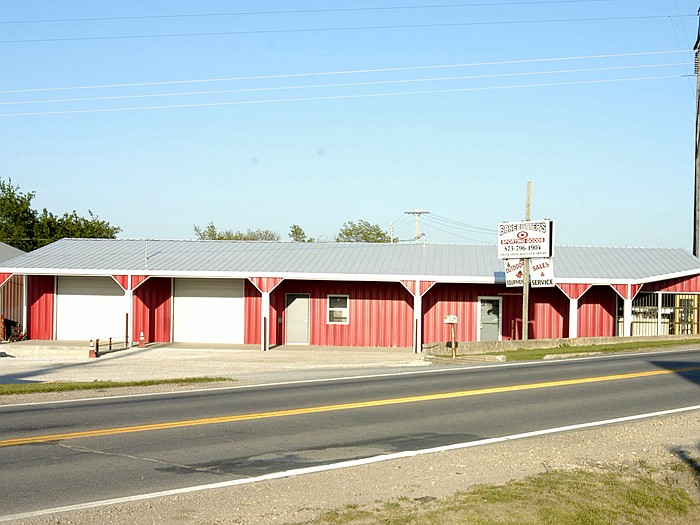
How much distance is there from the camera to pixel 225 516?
783 centimetres

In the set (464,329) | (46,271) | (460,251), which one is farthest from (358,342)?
(46,271)

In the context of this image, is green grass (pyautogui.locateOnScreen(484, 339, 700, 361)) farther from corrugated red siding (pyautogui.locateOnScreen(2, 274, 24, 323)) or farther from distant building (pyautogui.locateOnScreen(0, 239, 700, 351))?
corrugated red siding (pyautogui.locateOnScreen(2, 274, 24, 323))

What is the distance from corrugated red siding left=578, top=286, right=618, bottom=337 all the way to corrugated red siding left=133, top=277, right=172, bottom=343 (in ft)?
54.8

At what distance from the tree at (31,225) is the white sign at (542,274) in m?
39.0

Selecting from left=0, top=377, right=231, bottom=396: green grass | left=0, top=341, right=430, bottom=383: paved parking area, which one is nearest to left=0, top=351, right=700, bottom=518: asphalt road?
left=0, top=377, right=231, bottom=396: green grass

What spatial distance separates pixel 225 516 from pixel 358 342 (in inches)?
1041

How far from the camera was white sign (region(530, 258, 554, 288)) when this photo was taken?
30.7 m

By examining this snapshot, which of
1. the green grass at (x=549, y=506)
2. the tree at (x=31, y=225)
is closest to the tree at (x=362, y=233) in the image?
the tree at (x=31, y=225)

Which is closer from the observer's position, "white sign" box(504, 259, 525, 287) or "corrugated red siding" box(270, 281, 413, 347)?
"white sign" box(504, 259, 525, 287)

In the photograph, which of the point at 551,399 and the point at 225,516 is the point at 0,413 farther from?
the point at 551,399

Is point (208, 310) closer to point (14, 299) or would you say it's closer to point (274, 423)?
point (14, 299)

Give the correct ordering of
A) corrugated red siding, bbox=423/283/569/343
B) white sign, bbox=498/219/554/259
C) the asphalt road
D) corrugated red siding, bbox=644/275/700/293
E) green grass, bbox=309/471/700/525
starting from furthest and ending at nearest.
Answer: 1. corrugated red siding, bbox=644/275/700/293
2. corrugated red siding, bbox=423/283/569/343
3. white sign, bbox=498/219/554/259
4. the asphalt road
5. green grass, bbox=309/471/700/525

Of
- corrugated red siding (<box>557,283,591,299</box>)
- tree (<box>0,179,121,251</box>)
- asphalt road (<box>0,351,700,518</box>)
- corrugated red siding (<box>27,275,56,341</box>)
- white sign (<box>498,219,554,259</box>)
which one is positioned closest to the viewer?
asphalt road (<box>0,351,700,518</box>)

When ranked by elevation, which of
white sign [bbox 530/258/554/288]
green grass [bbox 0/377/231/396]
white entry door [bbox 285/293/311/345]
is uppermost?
white sign [bbox 530/258/554/288]
